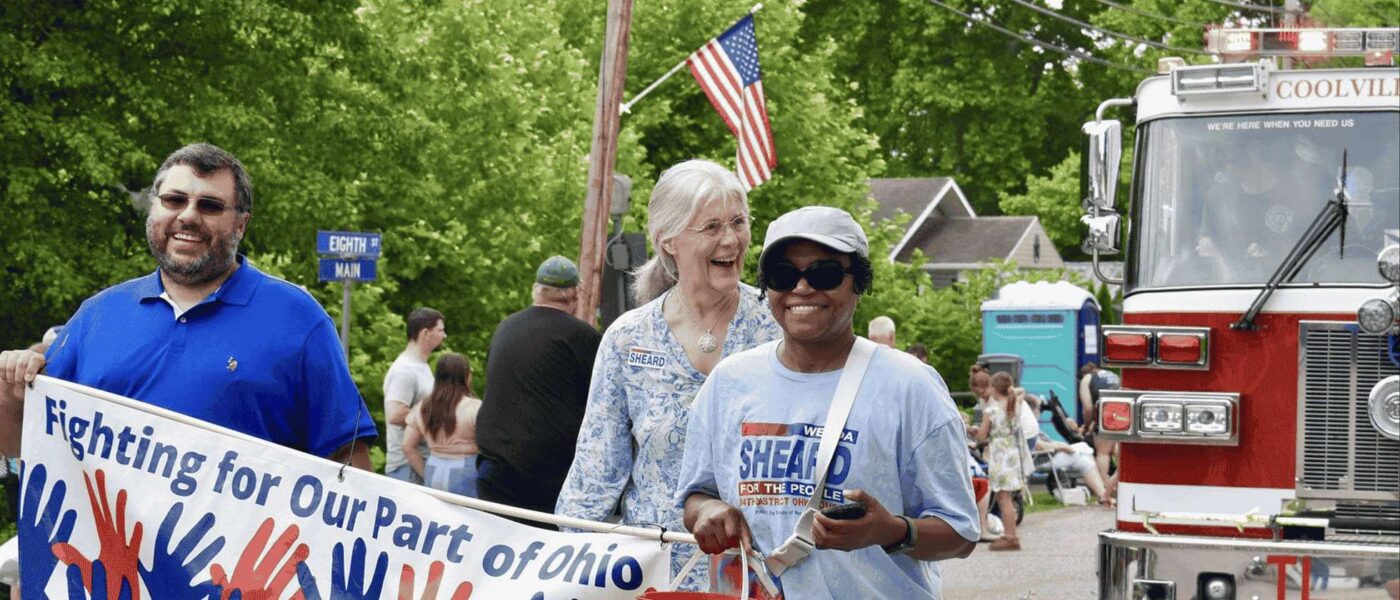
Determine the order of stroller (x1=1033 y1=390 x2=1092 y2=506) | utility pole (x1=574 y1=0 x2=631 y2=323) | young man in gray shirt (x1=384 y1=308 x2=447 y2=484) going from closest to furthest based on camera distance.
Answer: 1. young man in gray shirt (x1=384 y1=308 x2=447 y2=484)
2. utility pole (x1=574 y1=0 x2=631 y2=323)
3. stroller (x1=1033 y1=390 x2=1092 y2=506)

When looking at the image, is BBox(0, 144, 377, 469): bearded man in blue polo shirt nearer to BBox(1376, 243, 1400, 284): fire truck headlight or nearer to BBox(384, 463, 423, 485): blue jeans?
BBox(1376, 243, 1400, 284): fire truck headlight

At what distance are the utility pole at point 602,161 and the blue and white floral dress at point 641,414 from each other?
462 inches

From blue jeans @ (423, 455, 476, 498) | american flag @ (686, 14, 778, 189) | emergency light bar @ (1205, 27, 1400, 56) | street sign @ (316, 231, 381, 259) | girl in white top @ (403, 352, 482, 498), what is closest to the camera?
emergency light bar @ (1205, 27, 1400, 56)

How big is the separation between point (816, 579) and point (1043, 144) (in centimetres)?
6035

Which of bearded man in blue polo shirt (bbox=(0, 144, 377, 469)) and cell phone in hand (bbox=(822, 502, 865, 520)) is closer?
cell phone in hand (bbox=(822, 502, 865, 520))

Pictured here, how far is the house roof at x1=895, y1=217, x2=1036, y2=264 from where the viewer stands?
227ft

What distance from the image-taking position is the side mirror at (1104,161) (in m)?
8.68

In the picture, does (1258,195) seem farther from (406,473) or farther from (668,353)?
(406,473)

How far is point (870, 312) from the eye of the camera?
152ft

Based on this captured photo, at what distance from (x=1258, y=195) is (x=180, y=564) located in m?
5.38

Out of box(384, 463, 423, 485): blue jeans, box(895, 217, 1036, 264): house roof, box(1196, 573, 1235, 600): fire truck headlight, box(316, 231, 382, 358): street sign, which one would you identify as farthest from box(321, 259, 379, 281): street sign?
box(895, 217, 1036, 264): house roof

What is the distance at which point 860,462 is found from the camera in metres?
3.87

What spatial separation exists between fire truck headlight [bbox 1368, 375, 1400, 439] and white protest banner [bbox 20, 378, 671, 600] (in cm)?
450

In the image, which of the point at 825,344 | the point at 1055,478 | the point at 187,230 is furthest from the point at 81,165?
the point at 825,344
